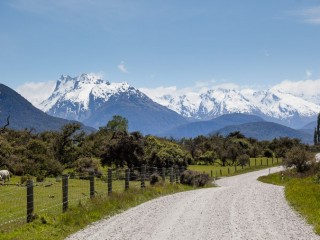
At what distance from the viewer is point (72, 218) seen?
63.5ft

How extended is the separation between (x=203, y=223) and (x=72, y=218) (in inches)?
207

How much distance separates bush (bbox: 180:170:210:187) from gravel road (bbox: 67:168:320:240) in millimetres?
24144

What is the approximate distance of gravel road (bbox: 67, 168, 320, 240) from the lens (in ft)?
54.5

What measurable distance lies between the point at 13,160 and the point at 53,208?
3528cm

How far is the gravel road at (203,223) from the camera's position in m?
16.6

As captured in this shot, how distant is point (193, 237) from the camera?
16.2 m

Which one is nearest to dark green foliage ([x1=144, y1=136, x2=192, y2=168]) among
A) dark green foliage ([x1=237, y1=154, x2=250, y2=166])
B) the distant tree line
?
the distant tree line

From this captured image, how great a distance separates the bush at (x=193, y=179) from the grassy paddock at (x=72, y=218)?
876 inches

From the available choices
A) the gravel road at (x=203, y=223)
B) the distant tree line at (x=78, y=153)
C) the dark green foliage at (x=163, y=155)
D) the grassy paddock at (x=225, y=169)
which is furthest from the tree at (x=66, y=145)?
the gravel road at (x=203, y=223)

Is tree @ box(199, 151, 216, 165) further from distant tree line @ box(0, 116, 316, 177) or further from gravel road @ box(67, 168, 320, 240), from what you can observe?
gravel road @ box(67, 168, 320, 240)

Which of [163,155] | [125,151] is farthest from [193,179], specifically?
[163,155]

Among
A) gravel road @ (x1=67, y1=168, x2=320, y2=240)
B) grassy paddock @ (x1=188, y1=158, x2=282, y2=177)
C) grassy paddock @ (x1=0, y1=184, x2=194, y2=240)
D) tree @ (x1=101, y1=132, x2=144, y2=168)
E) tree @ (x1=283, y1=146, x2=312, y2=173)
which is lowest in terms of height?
gravel road @ (x1=67, y1=168, x2=320, y2=240)

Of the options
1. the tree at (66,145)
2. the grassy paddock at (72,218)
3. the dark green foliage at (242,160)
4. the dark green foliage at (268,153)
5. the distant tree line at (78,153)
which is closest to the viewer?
the grassy paddock at (72,218)

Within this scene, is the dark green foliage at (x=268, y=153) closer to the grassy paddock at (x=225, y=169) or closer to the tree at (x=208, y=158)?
the grassy paddock at (x=225, y=169)
